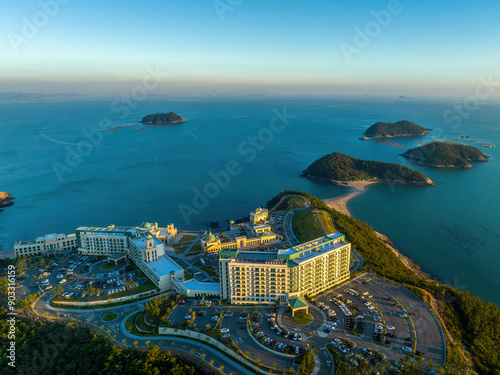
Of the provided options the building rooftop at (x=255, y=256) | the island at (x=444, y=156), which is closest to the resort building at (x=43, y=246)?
the building rooftop at (x=255, y=256)

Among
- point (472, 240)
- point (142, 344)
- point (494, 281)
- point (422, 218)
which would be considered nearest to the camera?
point (142, 344)

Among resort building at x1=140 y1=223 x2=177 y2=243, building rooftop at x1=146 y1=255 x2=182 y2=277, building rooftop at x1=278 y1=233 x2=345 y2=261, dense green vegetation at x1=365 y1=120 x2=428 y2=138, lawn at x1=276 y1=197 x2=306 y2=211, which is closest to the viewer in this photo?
building rooftop at x1=278 y1=233 x2=345 y2=261

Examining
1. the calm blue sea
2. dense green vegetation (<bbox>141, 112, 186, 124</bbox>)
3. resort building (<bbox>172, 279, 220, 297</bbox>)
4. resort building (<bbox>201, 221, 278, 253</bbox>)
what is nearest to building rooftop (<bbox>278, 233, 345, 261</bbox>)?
resort building (<bbox>172, 279, 220, 297</bbox>)

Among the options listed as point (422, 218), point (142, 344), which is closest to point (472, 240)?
point (422, 218)

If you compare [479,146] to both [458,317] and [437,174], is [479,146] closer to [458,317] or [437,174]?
[437,174]

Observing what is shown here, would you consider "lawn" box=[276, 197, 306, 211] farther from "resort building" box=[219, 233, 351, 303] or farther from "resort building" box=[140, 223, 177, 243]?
"resort building" box=[219, 233, 351, 303]

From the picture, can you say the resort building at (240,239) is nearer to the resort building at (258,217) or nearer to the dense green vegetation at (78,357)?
the resort building at (258,217)
